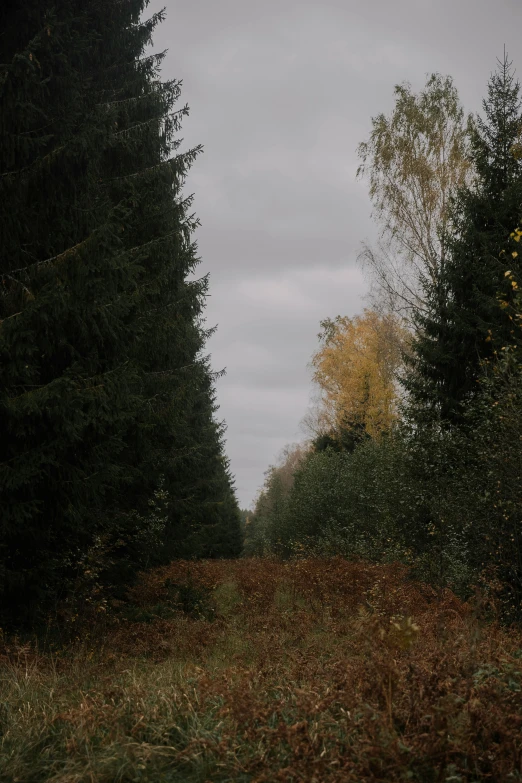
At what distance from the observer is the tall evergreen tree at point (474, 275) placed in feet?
45.9

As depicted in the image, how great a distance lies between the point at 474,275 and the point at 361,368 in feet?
51.6

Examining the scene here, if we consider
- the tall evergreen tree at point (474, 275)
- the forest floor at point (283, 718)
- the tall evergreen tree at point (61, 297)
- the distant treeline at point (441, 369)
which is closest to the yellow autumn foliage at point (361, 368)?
the distant treeline at point (441, 369)

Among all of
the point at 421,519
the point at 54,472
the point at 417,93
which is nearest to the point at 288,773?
the point at 54,472

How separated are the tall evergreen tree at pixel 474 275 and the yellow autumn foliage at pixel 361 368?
32.2 feet

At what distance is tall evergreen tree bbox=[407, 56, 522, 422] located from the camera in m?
14.0

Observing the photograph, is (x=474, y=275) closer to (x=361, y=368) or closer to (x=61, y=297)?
(x=61, y=297)

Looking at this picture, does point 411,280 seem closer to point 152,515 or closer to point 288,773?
point 152,515

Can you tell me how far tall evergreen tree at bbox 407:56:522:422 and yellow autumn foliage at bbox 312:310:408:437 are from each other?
9.81 m

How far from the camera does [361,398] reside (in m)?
29.8

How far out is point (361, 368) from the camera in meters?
30.0

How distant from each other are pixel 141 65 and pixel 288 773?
1132 cm

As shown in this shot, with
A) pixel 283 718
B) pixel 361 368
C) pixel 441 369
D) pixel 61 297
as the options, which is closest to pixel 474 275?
pixel 441 369

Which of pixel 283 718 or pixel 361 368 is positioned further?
pixel 361 368

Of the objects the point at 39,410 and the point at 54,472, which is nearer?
the point at 39,410
